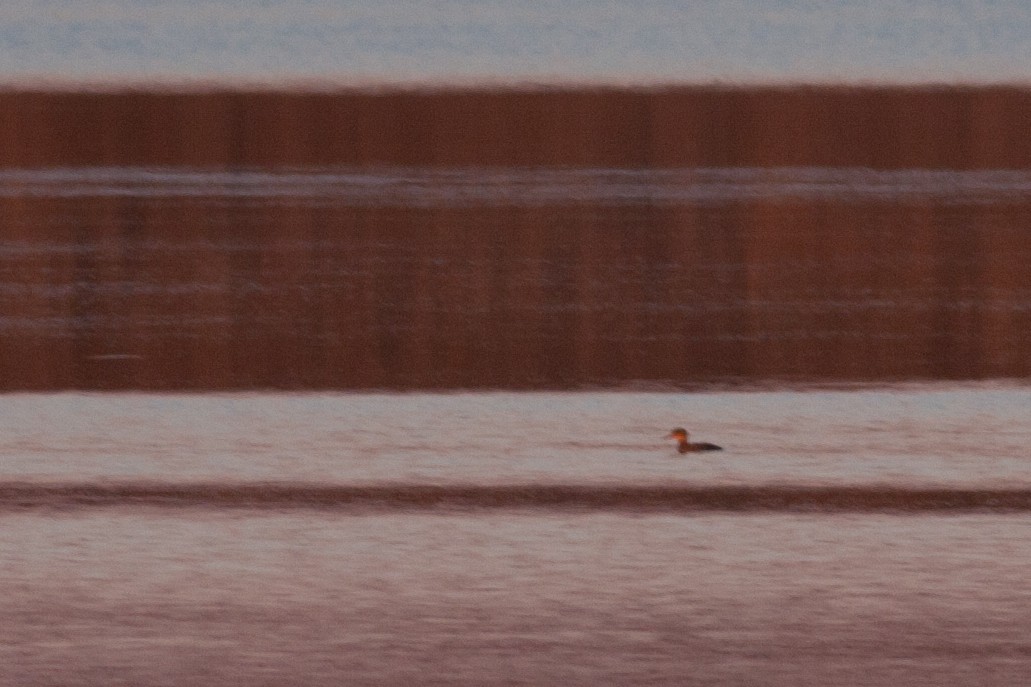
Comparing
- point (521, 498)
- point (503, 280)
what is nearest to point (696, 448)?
point (521, 498)

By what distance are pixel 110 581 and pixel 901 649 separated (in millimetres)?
2090

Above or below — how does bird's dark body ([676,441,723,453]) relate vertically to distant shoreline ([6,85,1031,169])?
below

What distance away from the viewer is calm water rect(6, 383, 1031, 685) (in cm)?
318

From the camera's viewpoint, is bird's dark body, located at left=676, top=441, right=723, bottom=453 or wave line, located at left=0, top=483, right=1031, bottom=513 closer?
wave line, located at left=0, top=483, right=1031, bottom=513

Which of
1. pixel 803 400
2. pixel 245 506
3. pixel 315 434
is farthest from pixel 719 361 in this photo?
pixel 245 506

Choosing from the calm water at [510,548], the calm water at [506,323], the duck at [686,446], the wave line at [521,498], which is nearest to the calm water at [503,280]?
the calm water at [506,323]

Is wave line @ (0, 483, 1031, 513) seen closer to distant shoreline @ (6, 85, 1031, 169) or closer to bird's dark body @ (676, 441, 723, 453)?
bird's dark body @ (676, 441, 723, 453)

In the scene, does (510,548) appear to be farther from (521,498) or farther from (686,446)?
(686,446)

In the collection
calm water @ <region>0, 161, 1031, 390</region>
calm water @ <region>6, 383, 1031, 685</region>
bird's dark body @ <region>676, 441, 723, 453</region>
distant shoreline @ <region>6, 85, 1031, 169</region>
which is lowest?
calm water @ <region>6, 383, 1031, 685</region>

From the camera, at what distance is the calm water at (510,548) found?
3.18m

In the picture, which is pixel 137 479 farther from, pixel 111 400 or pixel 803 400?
pixel 803 400

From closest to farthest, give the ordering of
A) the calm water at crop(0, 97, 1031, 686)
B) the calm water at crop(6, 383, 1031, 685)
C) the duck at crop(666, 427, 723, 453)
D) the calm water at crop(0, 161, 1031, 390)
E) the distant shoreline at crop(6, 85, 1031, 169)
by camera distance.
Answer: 1. the calm water at crop(6, 383, 1031, 685)
2. the calm water at crop(0, 97, 1031, 686)
3. the duck at crop(666, 427, 723, 453)
4. the calm water at crop(0, 161, 1031, 390)
5. the distant shoreline at crop(6, 85, 1031, 169)

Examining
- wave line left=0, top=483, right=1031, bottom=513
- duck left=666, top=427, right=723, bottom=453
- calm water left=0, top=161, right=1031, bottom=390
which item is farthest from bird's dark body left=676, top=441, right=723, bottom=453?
calm water left=0, top=161, right=1031, bottom=390

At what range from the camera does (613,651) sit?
126 inches
